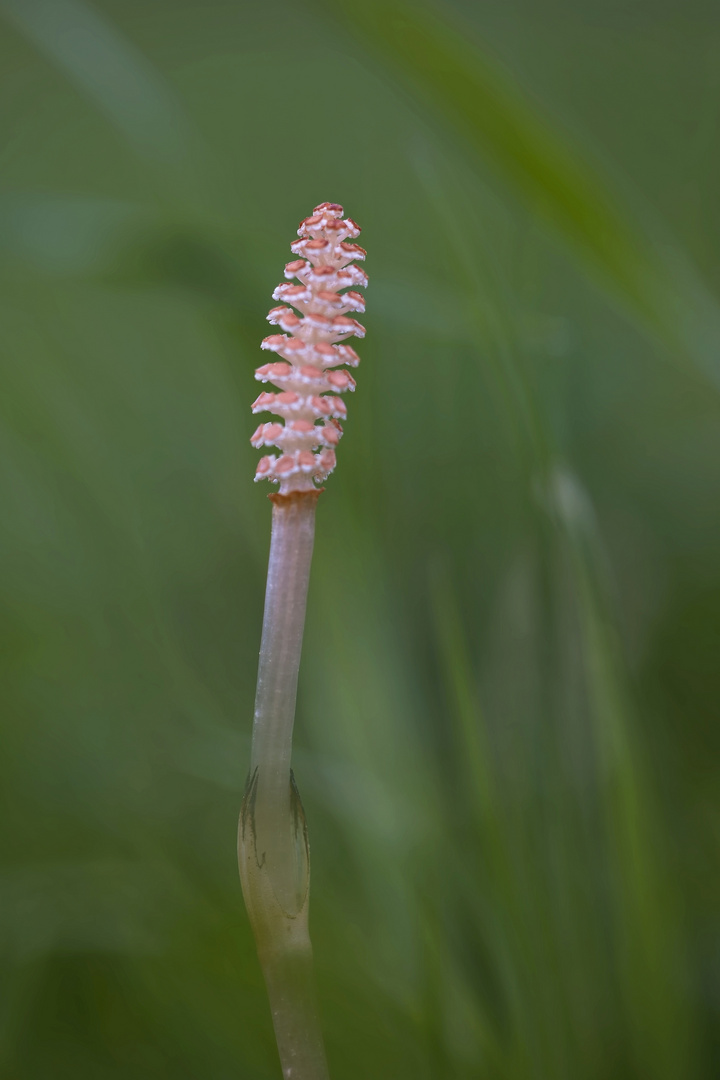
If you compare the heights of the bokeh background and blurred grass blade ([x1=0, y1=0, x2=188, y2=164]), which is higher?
blurred grass blade ([x1=0, y1=0, x2=188, y2=164])

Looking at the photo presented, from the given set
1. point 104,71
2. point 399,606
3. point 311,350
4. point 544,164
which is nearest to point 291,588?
point 311,350

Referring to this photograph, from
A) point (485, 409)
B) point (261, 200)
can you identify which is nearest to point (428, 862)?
point (485, 409)

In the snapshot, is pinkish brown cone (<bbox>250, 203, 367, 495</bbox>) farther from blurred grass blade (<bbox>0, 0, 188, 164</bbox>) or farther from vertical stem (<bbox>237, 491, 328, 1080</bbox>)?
blurred grass blade (<bbox>0, 0, 188, 164</bbox>)

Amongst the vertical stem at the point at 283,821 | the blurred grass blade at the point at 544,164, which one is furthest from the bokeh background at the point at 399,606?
the vertical stem at the point at 283,821

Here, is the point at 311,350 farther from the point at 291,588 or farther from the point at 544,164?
the point at 544,164

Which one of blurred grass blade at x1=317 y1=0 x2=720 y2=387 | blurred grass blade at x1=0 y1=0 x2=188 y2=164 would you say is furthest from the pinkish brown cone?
blurred grass blade at x1=0 y1=0 x2=188 y2=164

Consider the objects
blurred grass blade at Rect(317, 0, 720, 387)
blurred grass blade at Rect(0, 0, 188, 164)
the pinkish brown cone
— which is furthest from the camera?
blurred grass blade at Rect(0, 0, 188, 164)

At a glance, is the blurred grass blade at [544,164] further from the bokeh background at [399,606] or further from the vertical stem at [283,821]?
the vertical stem at [283,821]
